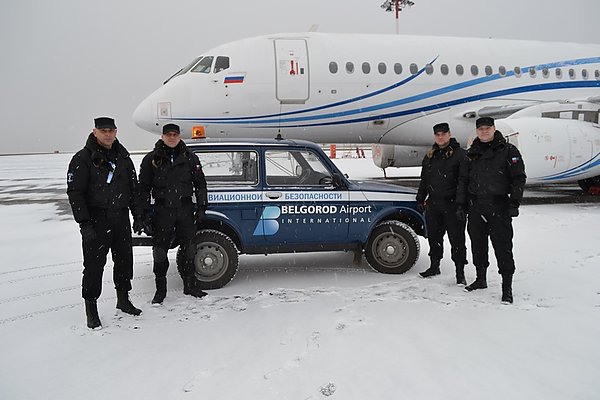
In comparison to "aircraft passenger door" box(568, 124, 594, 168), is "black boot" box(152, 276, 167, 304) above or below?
below

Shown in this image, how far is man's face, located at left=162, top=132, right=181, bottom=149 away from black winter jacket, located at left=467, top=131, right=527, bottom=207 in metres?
3.24

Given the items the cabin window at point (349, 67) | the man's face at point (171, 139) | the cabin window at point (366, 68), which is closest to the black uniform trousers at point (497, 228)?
the man's face at point (171, 139)

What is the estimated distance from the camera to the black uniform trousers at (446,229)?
5250 mm

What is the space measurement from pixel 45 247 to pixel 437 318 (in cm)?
644

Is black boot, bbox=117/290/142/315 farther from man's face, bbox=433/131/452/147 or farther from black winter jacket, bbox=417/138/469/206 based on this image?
man's face, bbox=433/131/452/147

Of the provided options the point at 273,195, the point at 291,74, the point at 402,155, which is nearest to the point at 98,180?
the point at 273,195

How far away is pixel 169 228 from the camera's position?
4.73m

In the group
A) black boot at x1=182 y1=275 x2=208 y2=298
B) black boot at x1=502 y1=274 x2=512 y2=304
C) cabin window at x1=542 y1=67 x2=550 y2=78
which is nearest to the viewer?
black boot at x1=502 y1=274 x2=512 y2=304

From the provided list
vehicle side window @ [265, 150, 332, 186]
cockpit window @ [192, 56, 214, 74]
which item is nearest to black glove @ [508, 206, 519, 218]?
vehicle side window @ [265, 150, 332, 186]

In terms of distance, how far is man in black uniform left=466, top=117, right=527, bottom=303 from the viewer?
4.53 meters

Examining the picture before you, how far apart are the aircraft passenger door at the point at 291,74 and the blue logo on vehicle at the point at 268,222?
6.28m

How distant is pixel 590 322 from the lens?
4.03 m

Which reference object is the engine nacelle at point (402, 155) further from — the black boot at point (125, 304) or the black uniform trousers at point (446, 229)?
the black boot at point (125, 304)

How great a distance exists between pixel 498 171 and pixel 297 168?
231cm
